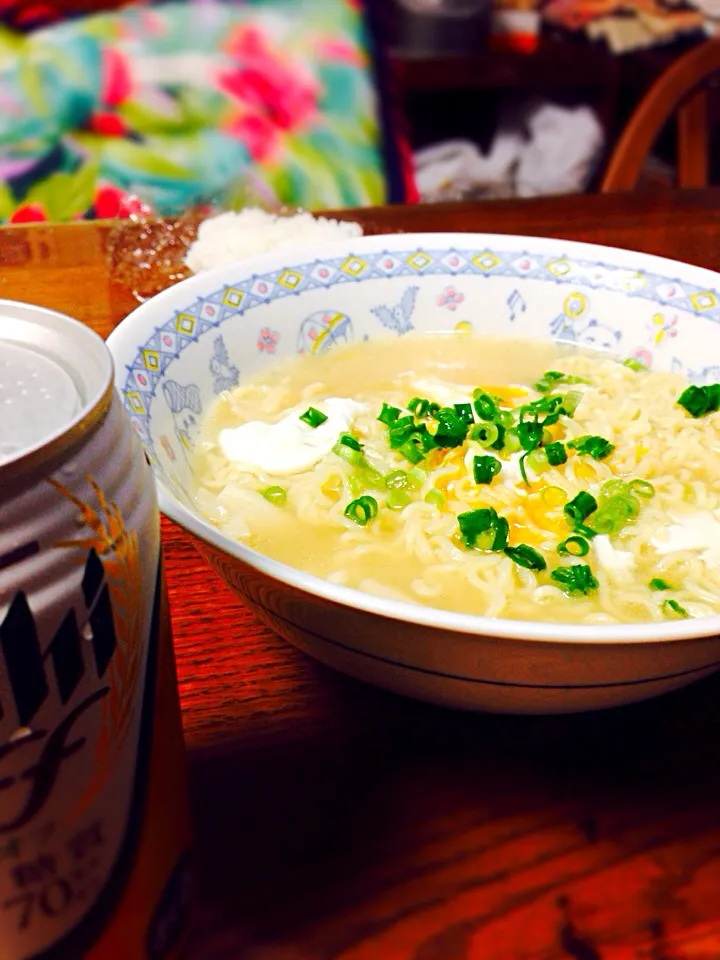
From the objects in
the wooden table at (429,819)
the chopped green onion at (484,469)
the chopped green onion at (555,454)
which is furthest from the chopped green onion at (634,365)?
the wooden table at (429,819)

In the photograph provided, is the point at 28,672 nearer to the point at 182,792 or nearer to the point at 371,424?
the point at 182,792

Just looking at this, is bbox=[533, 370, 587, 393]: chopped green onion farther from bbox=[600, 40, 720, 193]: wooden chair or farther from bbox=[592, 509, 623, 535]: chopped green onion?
bbox=[600, 40, 720, 193]: wooden chair

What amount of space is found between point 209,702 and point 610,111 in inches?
193

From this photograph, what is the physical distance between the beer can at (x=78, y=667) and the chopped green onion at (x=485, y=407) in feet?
2.76

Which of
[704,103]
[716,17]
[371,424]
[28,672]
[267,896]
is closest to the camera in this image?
[28,672]

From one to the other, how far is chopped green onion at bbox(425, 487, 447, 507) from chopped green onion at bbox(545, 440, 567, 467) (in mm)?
174

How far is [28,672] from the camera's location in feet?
1.75

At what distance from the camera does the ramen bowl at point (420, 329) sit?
30.2 inches

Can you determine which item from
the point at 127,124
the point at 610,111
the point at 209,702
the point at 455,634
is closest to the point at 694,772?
the point at 455,634

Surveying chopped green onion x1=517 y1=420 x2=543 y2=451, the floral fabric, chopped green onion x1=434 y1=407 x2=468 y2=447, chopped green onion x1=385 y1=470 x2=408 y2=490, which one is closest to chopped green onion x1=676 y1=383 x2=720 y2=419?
chopped green onion x1=517 y1=420 x2=543 y2=451

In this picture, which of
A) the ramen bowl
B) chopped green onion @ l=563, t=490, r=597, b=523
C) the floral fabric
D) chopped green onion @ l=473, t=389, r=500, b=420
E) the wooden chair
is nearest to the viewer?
the ramen bowl

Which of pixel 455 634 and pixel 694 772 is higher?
pixel 455 634

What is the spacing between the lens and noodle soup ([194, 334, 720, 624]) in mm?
1154

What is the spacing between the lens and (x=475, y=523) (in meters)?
1.15
